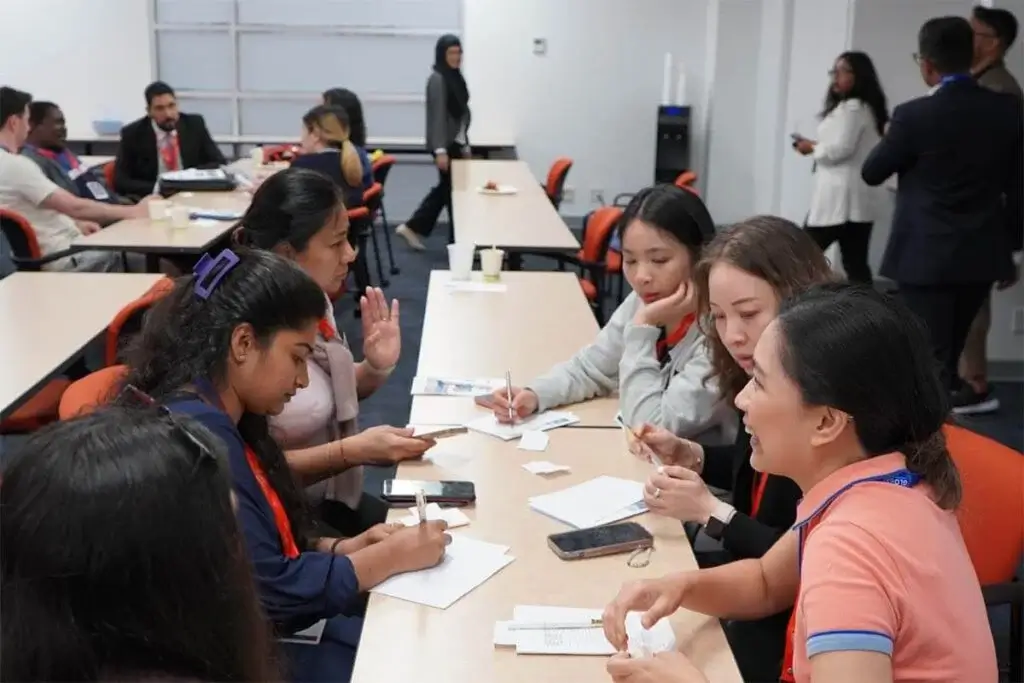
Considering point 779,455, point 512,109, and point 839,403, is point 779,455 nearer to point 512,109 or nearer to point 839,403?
point 839,403

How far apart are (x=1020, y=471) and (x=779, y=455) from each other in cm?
68

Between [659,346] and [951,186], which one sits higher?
[951,186]

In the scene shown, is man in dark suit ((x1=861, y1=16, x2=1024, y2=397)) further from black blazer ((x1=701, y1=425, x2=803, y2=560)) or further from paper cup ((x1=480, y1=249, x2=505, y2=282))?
black blazer ((x1=701, y1=425, x2=803, y2=560))

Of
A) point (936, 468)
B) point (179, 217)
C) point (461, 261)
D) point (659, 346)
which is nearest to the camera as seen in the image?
point (936, 468)

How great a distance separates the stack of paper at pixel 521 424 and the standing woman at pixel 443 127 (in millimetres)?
5317

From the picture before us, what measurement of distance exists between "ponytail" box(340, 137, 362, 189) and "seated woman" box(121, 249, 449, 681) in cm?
406

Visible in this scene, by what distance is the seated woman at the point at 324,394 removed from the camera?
2297 millimetres

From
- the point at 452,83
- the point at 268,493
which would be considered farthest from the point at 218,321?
the point at 452,83

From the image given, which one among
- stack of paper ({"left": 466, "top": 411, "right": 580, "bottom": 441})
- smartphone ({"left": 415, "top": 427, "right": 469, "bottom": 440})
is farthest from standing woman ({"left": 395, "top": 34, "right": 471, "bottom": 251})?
smartphone ({"left": 415, "top": 427, "right": 469, "bottom": 440})

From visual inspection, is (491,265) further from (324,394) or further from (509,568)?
(509,568)

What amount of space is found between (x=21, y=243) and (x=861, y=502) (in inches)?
158

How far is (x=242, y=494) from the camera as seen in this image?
166cm

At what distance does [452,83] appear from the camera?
804 cm

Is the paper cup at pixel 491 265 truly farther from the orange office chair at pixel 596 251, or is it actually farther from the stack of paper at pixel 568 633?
the stack of paper at pixel 568 633
